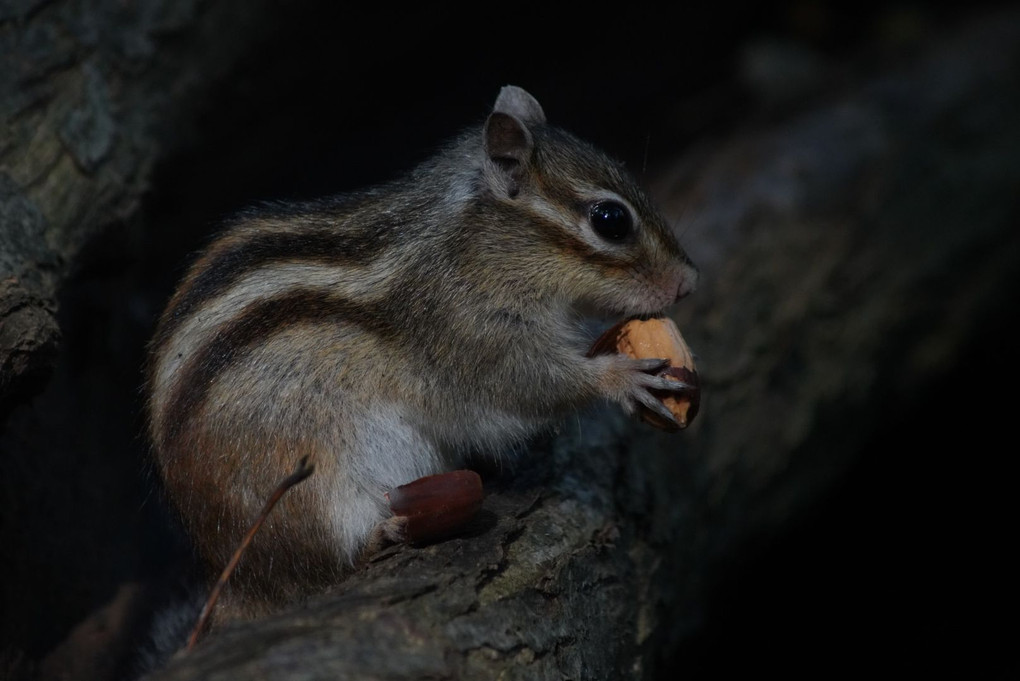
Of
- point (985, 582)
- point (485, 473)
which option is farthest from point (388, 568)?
point (985, 582)

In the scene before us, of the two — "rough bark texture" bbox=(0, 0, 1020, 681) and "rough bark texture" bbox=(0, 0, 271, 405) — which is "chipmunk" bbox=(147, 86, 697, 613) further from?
"rough bark texture" bbox=(0, 0, 271, 405)

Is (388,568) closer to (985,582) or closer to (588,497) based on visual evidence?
(588,497)

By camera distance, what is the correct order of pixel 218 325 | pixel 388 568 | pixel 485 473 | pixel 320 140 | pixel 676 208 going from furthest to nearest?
pixel 320 140 < pixel 676 208 < pixel 485 473 < pixel 218 325 < pixel 388 568

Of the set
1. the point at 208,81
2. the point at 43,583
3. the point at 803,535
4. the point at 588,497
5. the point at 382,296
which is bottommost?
the point at 43,583

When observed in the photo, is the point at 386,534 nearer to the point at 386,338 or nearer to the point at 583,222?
the point at 386,338

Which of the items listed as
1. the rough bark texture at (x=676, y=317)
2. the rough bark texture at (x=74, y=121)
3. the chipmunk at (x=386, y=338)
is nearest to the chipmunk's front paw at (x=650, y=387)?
the chipmunk at (x=386, y=338)

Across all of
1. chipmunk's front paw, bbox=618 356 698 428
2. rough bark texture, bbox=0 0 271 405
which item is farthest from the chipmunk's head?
rough bark texture, bbox=0 0 271 405

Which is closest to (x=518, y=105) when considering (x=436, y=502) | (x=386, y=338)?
(x=386, y=338)
